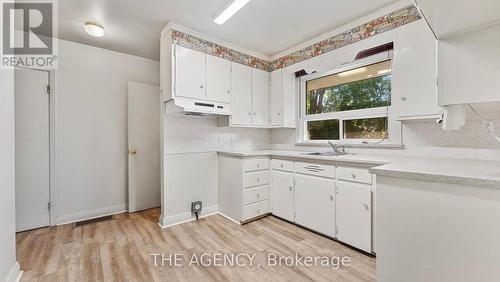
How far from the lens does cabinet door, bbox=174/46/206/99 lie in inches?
97.9

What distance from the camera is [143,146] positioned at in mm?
3203

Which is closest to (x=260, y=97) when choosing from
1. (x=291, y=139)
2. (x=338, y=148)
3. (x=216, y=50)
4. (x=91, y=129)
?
(x=291, y=139)

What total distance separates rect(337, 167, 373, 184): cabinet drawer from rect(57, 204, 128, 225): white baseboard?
310cm

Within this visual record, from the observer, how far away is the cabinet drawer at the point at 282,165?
258 cm

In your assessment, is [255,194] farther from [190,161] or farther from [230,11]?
[230,11]

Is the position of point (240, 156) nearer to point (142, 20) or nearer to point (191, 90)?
point (191, 90)

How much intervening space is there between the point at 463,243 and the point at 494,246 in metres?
0.09

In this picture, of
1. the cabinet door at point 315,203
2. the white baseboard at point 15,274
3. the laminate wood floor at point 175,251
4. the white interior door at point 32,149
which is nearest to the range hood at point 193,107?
the cabinet door at point 315,203

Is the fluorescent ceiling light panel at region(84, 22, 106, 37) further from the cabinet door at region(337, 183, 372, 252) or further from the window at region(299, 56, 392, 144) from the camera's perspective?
the cabinet door at region(337, 183, 372, 252)

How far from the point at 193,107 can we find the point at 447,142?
259 cm

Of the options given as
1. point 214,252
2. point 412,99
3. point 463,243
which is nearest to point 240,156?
point 214,252

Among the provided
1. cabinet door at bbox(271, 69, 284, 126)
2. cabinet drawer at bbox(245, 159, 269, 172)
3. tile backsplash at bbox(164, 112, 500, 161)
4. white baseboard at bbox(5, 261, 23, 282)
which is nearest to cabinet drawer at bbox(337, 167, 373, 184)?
tile backsplash at bbox(164, 112, 500, 161)

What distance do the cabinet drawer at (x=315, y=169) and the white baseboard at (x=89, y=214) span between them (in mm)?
2686

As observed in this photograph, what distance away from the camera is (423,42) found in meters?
1.81
